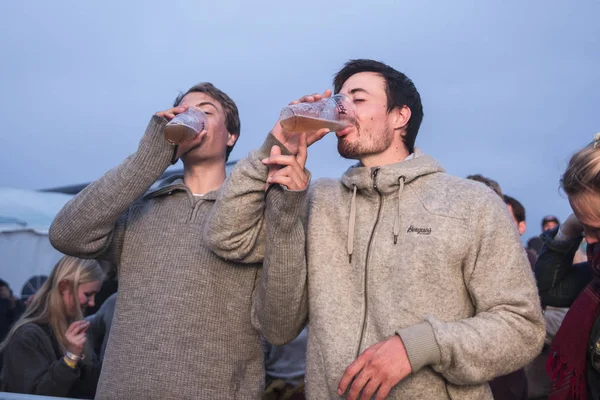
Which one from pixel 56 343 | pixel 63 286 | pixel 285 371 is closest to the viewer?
pixel 285 371

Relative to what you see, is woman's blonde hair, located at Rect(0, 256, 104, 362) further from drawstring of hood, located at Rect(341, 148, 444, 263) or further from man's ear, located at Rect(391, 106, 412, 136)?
man's ear, located at Rect(391, 106, 412, 136)

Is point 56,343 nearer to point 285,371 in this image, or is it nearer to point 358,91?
point 285,371

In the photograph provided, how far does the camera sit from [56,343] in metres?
3.82

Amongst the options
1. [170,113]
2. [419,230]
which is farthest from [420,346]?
[170,113]

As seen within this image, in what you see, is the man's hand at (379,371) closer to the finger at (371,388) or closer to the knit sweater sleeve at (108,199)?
the finger at (371,388)

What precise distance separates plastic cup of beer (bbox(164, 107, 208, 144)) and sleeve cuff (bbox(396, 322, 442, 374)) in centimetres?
123

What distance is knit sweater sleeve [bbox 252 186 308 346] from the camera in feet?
7.41

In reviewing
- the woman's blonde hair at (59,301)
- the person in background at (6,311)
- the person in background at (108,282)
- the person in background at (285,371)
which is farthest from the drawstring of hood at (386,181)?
the person in background at (6,311)

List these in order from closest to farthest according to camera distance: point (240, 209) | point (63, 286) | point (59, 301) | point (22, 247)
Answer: point (240, 209)
point (59, 301)
point (63, 286)
point (22, 247)

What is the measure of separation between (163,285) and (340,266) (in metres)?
0.72

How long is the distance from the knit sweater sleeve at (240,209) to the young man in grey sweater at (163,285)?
0.24m

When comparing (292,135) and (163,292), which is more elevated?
(292,135)

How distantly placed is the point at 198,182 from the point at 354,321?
1047 mm

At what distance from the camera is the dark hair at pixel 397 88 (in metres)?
2.65
